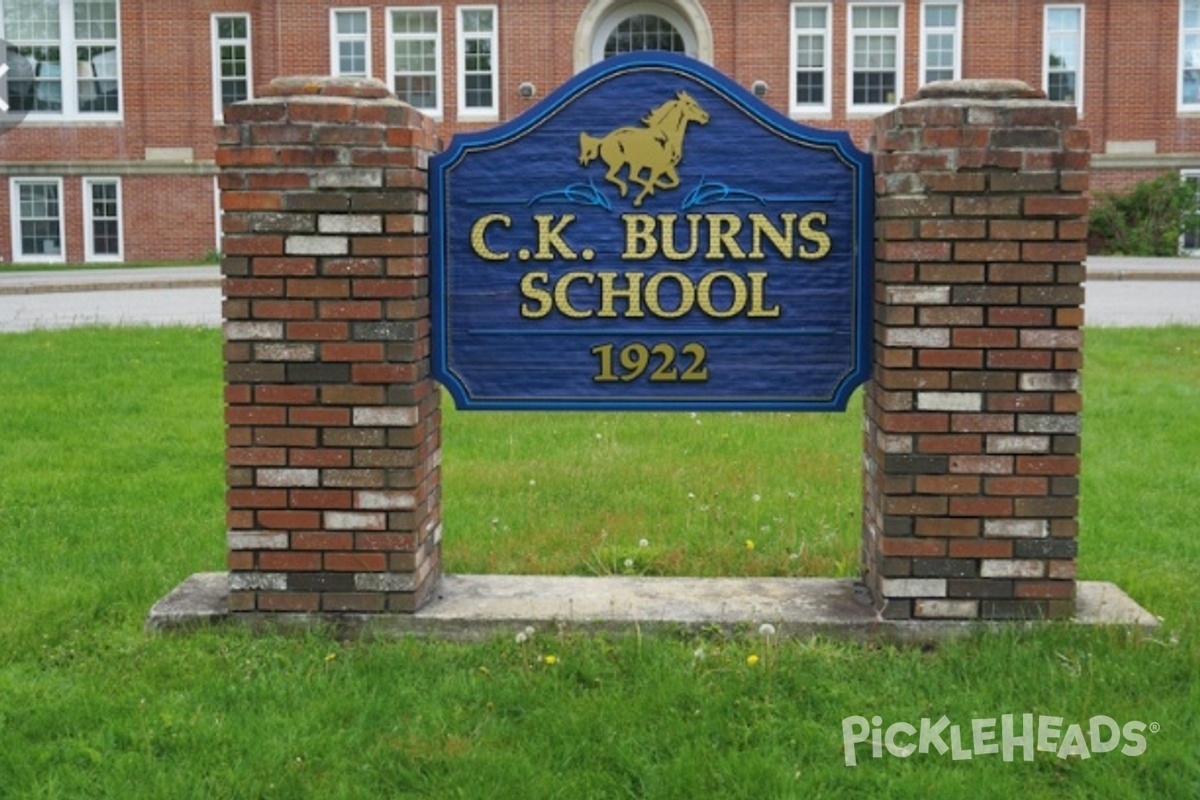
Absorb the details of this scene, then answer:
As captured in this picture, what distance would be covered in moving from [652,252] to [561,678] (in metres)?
1.43

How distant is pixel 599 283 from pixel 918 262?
1.03m

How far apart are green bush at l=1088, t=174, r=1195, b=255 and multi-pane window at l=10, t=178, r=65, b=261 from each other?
835 inches

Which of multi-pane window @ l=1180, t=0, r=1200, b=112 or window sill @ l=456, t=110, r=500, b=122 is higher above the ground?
multi-pane window @ l=1180, t=0, r=1200, b=112

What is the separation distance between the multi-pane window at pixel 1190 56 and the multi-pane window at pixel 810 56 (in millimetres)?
7365

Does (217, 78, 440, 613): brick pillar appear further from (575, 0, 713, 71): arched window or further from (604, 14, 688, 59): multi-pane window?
(604, 14, 688, 59): multi-pane window

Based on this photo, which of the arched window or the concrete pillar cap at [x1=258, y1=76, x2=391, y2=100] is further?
the arched window

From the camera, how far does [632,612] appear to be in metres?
4.72

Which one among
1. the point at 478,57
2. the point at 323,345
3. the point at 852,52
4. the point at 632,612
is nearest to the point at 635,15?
the point at 478,57

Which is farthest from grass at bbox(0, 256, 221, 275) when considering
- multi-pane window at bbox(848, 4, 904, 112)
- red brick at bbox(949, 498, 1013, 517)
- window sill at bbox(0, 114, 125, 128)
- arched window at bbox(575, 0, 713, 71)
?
red brick at bbox(949, 498, 1013, 517)

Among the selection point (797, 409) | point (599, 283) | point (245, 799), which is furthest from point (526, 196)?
point (245, 799)

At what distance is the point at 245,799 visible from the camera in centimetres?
349

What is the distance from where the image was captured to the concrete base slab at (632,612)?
4.59m

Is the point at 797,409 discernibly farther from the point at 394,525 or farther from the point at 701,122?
the point at 394,525

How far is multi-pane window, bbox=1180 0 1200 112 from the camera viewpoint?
3036 cm
